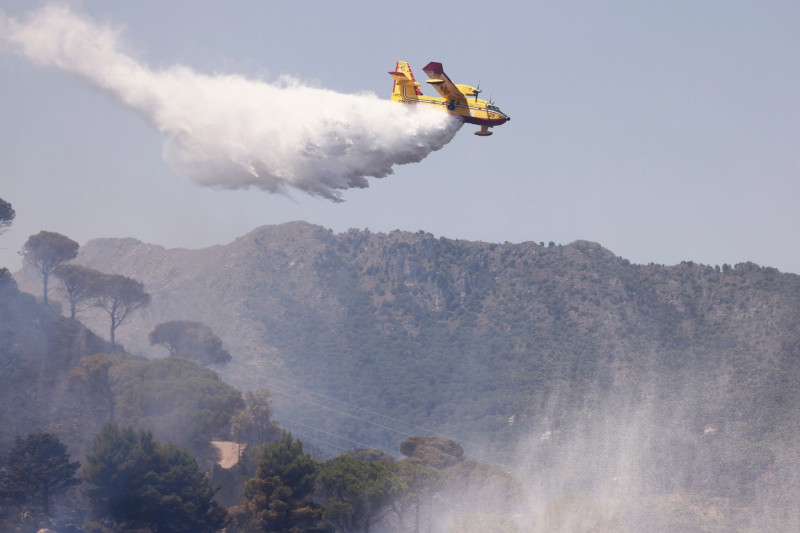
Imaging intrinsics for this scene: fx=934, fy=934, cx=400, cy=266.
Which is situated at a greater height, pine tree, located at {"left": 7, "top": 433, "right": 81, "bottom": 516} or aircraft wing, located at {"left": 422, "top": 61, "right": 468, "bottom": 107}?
aircraft wing, located at {"left": 422, "top": 61, "right": 468, "bottom": 107}

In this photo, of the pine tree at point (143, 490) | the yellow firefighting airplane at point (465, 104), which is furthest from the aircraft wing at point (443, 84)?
the pine tree at point (143, 490)

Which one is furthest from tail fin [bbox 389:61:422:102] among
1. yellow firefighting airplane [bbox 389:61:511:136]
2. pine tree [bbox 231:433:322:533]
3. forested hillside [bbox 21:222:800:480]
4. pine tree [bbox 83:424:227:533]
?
forested hillside [bbox 21:222:800:480]

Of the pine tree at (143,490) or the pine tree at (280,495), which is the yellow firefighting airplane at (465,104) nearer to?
the pine tree at (280,495)

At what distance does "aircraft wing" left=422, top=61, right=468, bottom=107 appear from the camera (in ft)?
167

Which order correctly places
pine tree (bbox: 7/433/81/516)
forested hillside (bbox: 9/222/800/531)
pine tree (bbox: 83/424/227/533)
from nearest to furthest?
pine tree (bbox: 83/424/227/533), pine tree (bbox: 7/433/81/516), forested hillside (bbox: 9/222/800/531)

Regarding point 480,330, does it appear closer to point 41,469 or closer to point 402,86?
point 41,469

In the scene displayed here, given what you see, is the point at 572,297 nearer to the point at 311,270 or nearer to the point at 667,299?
the point at 667,299

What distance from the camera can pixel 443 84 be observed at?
51.7 meters

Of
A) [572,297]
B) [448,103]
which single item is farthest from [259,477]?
[572,297]

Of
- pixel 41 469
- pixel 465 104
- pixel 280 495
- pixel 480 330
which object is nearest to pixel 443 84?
pixel 465 104

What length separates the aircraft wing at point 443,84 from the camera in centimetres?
5097

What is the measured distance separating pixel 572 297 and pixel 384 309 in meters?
33.6

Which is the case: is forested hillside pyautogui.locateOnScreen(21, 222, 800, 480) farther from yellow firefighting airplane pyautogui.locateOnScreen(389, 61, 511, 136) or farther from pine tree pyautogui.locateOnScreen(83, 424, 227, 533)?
yellow firefighting airplane pyautogui.locateOnScreen(389, 61, 511, 136)

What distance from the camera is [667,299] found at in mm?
142000
